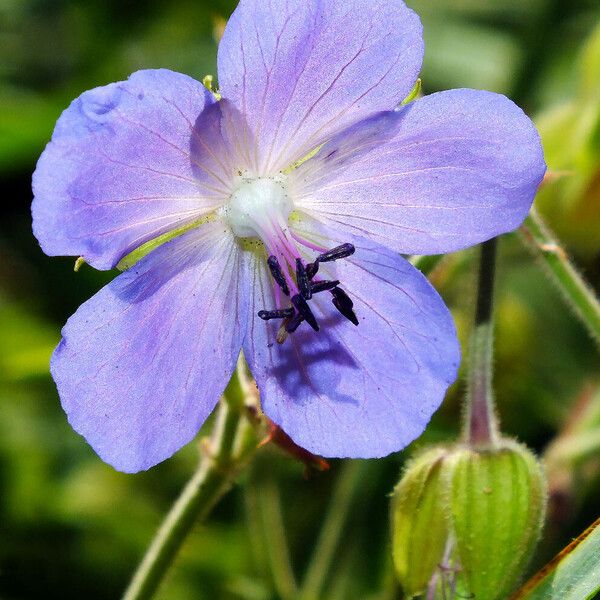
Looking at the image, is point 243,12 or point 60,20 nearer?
point 243,12

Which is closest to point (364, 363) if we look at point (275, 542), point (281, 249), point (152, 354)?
point (281, 249)

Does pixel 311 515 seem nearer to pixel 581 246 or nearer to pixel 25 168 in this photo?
pixel 581 246

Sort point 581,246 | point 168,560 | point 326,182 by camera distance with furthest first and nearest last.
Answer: point 581,246, point 168,560, point 326,182

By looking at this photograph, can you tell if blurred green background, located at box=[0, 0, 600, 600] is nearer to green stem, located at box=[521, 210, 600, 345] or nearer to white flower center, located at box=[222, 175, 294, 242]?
green stem, located at box=[521, 210, 600, 345]

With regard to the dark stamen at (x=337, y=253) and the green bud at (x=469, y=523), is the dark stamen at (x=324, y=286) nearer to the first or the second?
the dark stamen at (x=337, y=253)

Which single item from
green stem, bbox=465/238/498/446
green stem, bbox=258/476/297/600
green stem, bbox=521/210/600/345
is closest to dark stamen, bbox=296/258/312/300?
green stem, bbox=465/238/498/446

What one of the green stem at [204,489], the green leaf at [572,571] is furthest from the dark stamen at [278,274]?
the green leaf at [572,571]

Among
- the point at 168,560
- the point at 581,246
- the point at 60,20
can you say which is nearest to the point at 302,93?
the point at 168,560

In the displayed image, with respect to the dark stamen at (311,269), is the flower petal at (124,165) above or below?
above

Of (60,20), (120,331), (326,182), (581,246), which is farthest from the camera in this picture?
(60,20)
